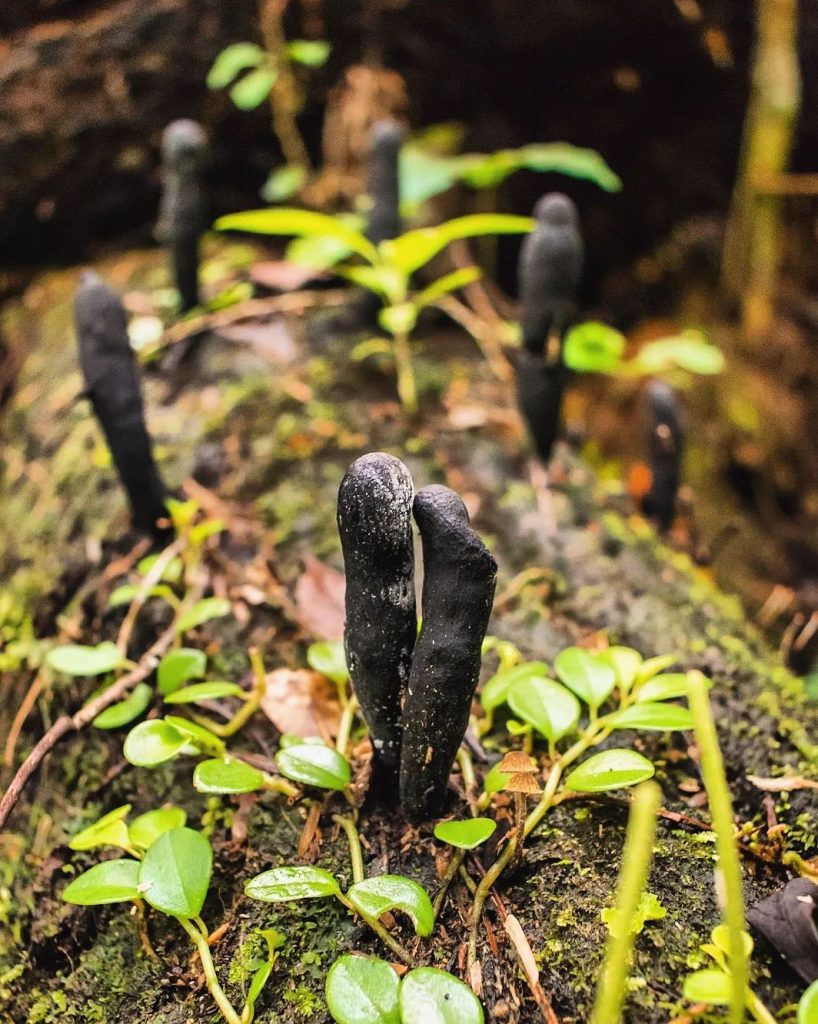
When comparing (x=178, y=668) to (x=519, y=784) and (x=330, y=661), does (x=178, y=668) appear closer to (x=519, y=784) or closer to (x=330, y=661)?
(x=330, y=661)

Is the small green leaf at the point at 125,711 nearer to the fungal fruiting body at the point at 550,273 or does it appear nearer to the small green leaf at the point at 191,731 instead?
the small green leaf at the point at 191,731

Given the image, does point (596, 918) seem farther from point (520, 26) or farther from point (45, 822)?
point (520, 26)

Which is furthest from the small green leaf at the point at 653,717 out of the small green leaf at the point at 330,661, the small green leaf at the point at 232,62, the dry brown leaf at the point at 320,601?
the small green leaf at the point at 232,62

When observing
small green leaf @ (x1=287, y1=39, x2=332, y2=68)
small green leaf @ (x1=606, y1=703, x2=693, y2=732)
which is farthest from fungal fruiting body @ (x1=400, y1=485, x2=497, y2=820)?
small green leaf @ (x1=287, y1=39, x2=332, y2=68)

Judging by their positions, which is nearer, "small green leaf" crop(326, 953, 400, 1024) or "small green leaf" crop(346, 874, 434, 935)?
"small green leaf" crop(326, 953, 400, 1024)

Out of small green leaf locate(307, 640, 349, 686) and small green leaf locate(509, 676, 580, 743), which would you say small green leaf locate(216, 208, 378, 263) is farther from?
small green leaf locate(509, 676, 580, 743)

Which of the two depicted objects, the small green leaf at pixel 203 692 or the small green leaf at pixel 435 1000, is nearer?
the small green leaf at pixel 435 1000
